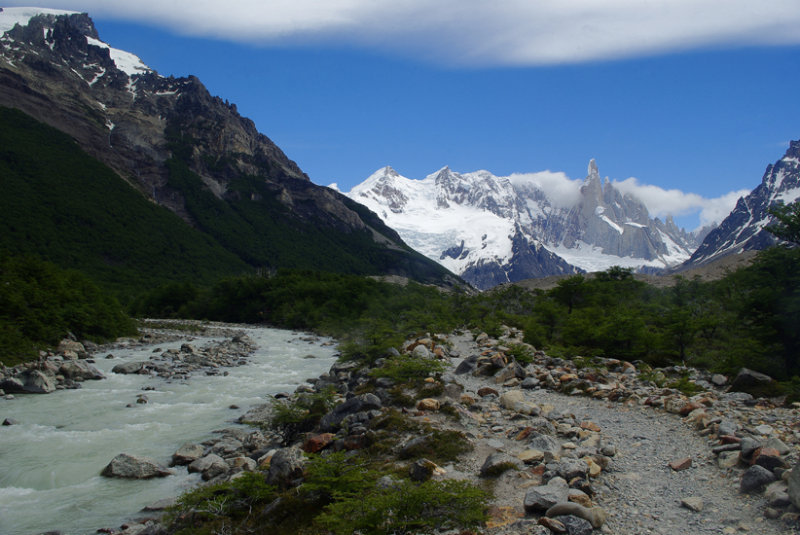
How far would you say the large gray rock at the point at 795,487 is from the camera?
23.5ft

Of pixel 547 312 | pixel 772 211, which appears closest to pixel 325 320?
pixel 547 312

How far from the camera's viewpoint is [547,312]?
38.4 meters

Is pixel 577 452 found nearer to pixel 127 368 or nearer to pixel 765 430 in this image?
pixel 765 430

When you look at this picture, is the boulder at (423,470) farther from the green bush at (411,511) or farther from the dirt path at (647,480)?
the green bush at (411,511)

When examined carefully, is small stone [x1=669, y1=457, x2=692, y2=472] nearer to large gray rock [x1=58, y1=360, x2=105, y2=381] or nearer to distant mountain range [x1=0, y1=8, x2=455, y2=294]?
large gray rock [x1=58, y1=360, x2=105, y2=381]

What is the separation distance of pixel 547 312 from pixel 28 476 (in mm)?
32917

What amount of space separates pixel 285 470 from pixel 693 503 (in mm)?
7463

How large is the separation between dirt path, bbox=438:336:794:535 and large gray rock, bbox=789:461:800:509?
0.41 m

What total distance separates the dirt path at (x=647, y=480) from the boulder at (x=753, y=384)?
4.61 metres

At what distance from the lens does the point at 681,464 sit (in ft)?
32.6

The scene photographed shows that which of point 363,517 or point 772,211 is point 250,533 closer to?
point 363,517

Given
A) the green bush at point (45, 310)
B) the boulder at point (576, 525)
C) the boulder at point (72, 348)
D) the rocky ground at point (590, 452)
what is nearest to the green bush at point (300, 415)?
the rocky ground at point (590, 452)

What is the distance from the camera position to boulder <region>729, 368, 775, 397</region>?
1635 cm

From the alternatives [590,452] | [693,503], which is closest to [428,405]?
[590,452]
